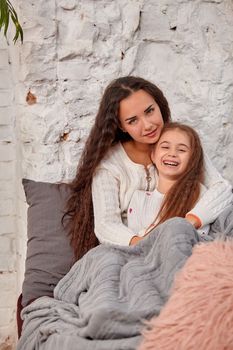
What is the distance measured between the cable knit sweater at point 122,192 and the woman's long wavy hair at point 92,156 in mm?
39

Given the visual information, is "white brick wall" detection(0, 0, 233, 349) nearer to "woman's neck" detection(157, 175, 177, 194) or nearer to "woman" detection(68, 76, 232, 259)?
"woman" detection(68, 76, 232, 259)

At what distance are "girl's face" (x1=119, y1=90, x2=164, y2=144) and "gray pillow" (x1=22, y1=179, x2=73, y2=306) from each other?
0.34 meters

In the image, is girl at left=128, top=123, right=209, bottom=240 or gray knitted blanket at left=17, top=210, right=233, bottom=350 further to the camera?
girl at left=128, top=123, right=209, bottom=240

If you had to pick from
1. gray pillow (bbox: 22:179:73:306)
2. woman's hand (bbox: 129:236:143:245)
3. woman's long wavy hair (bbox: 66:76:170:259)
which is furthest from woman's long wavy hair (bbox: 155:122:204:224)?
gray pillow (bbox: 22:179:73:306)

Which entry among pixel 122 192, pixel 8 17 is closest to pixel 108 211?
pixel 122 192

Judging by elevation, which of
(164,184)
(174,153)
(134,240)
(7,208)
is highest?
(174,153)

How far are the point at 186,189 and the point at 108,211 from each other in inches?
11.4

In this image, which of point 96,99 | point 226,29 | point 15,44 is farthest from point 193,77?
point 15,44

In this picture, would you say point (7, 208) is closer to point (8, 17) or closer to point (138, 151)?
point (138, 151)

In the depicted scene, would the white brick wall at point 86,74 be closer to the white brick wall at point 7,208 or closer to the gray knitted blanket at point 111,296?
the white brick wall at point 7,208

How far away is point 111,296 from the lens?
178 centimetres

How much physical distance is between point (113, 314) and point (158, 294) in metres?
0.17

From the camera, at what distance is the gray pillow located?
2.30 meters

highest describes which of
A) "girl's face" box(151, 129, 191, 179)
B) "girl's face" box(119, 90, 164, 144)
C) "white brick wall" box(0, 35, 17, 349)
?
"girl's face" box(119, 90, 164, 144)
